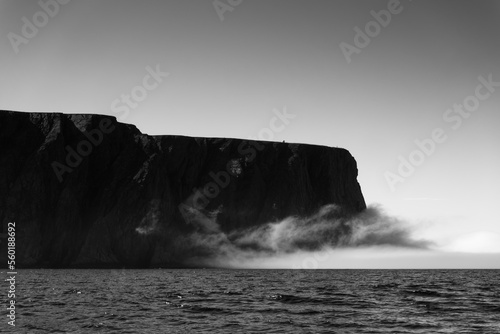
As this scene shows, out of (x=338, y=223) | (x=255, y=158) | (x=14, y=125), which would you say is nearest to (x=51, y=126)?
(x=14, y=125)

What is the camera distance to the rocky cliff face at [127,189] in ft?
493

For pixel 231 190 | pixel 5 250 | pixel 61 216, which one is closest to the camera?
pixel 5 250

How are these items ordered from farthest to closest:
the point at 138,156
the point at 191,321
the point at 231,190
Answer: the point at 231,190 < the point at 138,156 < the point at 191,321

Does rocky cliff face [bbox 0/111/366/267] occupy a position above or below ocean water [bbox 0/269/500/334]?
above

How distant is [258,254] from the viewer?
584ft

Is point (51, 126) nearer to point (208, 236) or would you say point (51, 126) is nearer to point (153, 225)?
point (153, 225)

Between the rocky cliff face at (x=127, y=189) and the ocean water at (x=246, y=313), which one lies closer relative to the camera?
the ocean water at (x=246, y=313)

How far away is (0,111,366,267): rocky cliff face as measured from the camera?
150250 mm

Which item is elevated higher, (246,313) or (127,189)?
(127,189)

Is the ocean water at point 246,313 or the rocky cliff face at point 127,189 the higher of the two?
the rocky cliff face at point 127,189

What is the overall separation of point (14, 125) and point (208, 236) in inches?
2321

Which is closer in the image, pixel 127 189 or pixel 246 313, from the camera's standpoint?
pixel 246 313

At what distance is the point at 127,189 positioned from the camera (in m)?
163

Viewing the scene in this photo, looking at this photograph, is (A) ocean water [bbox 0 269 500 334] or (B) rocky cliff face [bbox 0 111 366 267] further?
(B) rocky cliff face [bbox 0 111 366 267]
